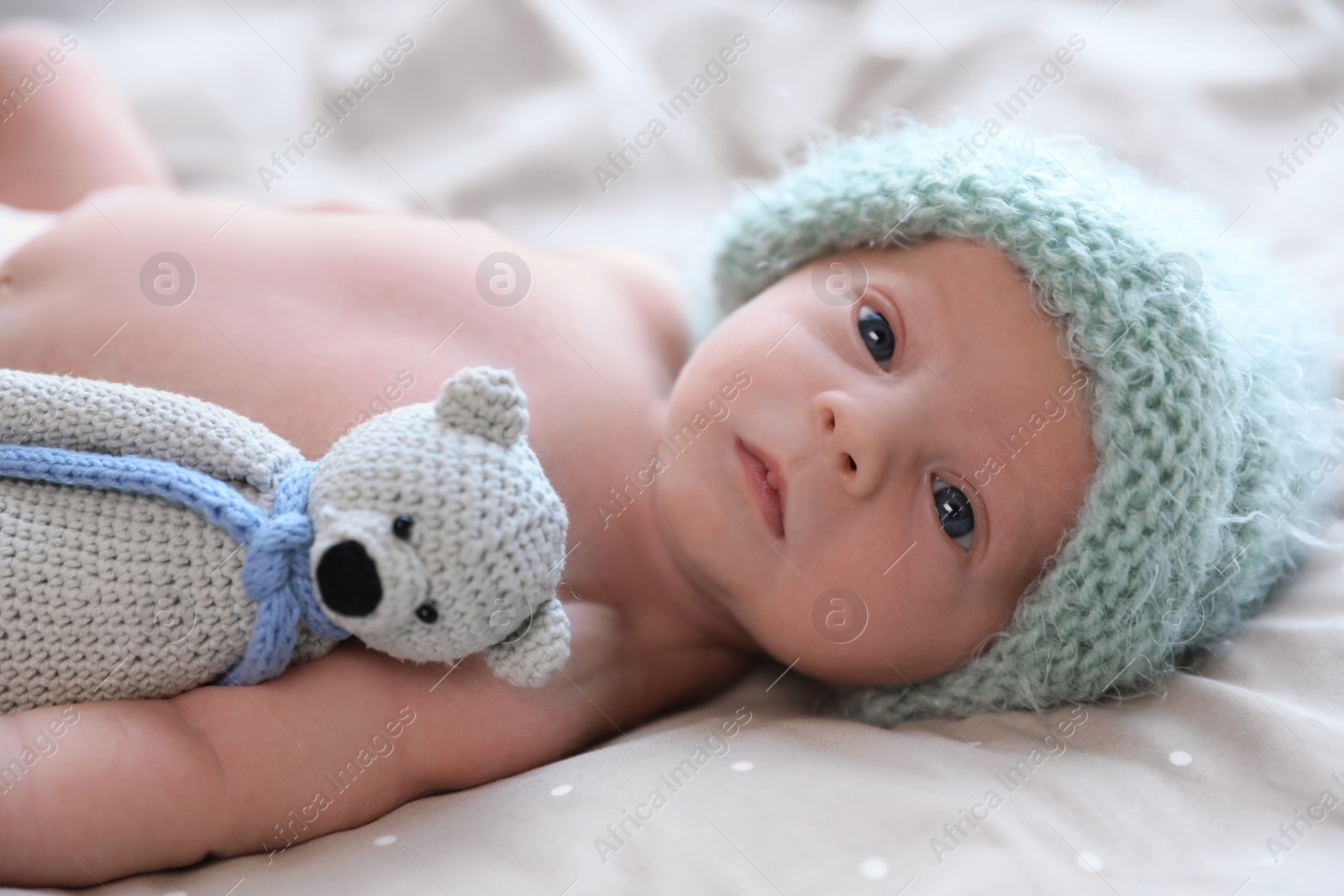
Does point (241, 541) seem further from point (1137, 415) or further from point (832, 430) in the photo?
point (1137, 415)

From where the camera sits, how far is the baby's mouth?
1.20 meters

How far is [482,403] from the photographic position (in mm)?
917

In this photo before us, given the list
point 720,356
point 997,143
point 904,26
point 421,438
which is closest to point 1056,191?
point 997,143

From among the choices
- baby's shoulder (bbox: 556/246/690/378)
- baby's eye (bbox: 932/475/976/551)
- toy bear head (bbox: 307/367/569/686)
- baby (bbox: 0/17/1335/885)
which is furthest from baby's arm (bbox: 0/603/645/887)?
baby's shoulder (bbox: 556/246/690/378)

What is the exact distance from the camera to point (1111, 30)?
6.39 ft

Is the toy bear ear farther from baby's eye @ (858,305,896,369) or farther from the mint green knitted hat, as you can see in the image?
the mint green knitted hat

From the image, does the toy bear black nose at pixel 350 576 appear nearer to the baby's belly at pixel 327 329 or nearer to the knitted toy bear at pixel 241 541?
the knitted toy bear at pixel 241 541

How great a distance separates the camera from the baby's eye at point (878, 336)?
4.02 feet

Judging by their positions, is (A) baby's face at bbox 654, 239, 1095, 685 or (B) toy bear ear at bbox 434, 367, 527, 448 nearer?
(B) toy bear ear at bbox 434, 367, 527, 448

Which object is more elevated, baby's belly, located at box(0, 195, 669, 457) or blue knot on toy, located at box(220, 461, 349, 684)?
baby's belly, located at box(0, 195, 669, 457)

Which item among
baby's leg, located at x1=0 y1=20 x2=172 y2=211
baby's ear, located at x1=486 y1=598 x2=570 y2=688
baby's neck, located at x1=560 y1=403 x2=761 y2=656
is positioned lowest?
baby's neck, located at x1=560 y1=403 x2=761 y2=656

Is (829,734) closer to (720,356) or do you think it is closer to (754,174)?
(720,356)

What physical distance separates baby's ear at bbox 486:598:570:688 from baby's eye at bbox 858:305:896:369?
1.65 feet

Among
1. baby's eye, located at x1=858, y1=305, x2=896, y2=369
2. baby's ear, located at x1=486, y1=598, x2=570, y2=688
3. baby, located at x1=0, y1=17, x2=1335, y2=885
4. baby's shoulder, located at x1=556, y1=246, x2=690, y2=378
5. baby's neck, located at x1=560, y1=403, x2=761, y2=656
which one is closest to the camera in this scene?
baby's ear, located at x1=486, y1=598, x2=570, y2=688
